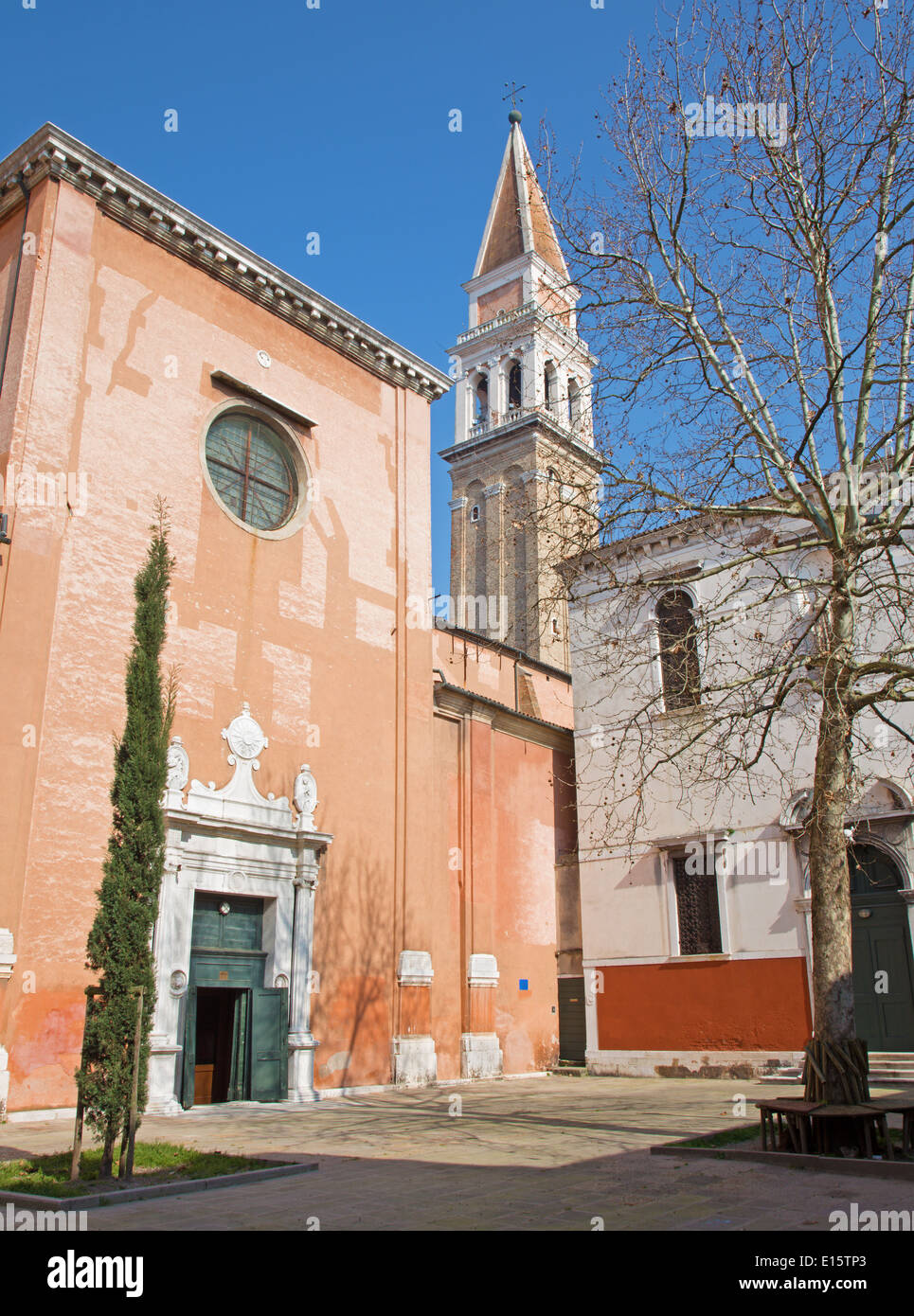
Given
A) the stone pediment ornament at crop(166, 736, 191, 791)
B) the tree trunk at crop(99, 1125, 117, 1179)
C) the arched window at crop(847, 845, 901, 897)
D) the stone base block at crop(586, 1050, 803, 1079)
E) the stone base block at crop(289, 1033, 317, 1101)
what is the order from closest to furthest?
the tree trunk at crop(99, 1125, 117, 1179) → the stone pediment ornament at crop(166, 736, 191, 791) → the stone base block at crop(289, 1033, 317, 1101) → the arched window at crop(847, 845, 901, 897) → the stone base block at crop(586, 1050, 803, 1079)

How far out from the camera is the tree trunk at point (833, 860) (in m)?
9.12

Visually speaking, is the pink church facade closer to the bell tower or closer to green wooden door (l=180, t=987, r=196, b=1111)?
green wooden door (l=180, t=987, r=196, b=1111)

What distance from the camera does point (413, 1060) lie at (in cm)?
1722

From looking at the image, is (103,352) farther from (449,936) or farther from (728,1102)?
(728,1102)

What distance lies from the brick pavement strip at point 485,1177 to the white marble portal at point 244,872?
5.89ft

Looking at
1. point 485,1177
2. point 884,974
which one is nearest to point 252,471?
point 485,1177

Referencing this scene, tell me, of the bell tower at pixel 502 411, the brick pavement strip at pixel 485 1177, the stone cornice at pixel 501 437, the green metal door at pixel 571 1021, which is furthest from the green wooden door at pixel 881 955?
the stone cornice at pixel 501 437

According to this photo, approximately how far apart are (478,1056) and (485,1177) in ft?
39.4

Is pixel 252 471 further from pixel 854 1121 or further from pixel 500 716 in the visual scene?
pixel 854 1121

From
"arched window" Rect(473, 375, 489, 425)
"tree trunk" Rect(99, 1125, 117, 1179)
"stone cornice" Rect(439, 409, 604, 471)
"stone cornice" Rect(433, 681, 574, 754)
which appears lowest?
"tree trunk" Rect(99, 1125, 117, 1179)

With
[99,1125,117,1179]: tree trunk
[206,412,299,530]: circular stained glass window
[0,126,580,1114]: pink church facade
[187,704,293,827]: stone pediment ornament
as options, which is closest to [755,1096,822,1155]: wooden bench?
[99,1125,117,1179]: tree trunk

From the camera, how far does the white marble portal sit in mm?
13969

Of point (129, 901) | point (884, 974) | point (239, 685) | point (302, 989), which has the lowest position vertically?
point (302, 989)

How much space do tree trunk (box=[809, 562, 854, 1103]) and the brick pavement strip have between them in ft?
5.34
